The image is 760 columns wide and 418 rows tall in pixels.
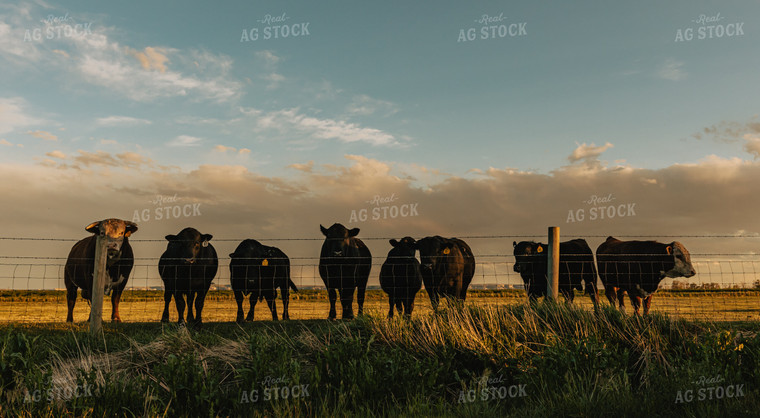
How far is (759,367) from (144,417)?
260 inches

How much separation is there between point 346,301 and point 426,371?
8547 millimetres

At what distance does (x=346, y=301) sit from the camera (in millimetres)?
14344

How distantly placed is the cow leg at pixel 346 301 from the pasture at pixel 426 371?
19.4 feet

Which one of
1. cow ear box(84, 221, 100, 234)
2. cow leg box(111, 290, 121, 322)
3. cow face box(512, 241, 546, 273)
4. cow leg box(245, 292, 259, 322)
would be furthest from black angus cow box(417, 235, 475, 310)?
cow ear box(84, 221, 100, 234)

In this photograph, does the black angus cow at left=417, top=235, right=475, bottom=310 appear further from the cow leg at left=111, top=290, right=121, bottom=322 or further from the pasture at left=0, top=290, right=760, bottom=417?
the cow leg at left=111, top=290, right=121, bottom=322

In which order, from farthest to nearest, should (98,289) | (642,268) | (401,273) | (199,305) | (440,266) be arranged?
1. (642,268)
2. (401,273)
3. (440,266)
4. (199,305)
5. (98,289)

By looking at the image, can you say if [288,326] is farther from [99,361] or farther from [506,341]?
[506,341]

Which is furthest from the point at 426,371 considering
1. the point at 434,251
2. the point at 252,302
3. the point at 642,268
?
the point at 642,268

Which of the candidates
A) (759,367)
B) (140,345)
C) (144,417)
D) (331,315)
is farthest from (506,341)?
(331,315)

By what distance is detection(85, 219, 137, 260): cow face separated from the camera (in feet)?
44.4

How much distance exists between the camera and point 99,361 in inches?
287

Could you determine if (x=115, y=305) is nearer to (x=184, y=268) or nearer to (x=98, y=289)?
(x=184, y=268)

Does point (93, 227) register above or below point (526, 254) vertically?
above

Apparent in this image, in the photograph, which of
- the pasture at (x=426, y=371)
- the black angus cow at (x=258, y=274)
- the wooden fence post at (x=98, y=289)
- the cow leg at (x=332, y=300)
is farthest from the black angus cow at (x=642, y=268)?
the wooden fence post at (x=98, y=289)
